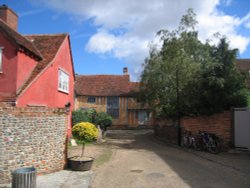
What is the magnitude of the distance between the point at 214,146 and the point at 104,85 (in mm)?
26994

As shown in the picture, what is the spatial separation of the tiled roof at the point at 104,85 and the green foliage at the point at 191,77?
1515 cm

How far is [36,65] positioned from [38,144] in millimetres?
8793

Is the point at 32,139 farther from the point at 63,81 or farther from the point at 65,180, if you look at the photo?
the point at 63,81

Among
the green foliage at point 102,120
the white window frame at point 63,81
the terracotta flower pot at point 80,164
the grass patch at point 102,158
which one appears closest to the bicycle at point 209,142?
the grass patch at point 102,158

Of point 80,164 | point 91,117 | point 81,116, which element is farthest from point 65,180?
point 91,117

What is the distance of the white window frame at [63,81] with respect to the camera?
62.6 feet

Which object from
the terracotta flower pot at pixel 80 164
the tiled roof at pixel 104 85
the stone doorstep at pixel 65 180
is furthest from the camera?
the tiled roof at pixel 104 85

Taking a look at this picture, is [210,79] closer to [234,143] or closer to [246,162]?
[234,143]

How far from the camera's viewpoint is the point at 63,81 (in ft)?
65.5

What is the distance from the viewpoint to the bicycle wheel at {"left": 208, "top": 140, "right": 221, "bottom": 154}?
14.9 m

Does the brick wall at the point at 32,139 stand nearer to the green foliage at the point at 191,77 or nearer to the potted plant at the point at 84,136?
the potted plant at the point at 84,136

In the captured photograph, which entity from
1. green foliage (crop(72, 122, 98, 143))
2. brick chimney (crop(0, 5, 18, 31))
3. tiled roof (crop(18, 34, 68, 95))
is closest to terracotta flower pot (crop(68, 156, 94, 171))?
green foliage (crop(72, 122, 98, 143))

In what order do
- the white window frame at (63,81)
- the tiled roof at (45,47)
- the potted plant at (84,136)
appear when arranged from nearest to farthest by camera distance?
1. the potted plant at (84,136)
2. the tiled roof at (45,47)
3. the white window frame at (63,81)

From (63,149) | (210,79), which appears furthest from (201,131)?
(63,149)
